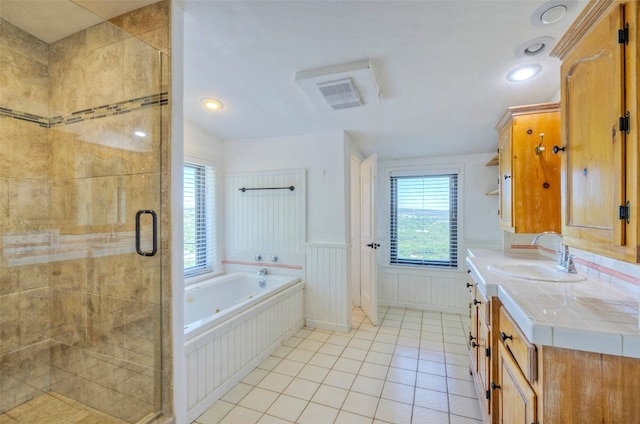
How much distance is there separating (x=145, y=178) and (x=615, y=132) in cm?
196

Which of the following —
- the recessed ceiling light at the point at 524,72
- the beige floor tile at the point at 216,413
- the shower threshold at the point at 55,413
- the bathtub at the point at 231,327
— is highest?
the recessed ceiling light at the point at 524,72

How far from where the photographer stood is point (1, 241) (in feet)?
5.40

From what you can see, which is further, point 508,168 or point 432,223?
point 432,223

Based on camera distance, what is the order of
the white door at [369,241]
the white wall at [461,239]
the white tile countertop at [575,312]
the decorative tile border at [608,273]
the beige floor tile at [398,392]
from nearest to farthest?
the white tile countertop at [575,312] → the decorative tile border at [608,273] → the beige floor tile at [398,392] → the white door at [369,241] → the white wall at [461,239]

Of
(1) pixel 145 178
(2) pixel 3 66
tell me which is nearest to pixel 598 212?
(1) pixel 145 178

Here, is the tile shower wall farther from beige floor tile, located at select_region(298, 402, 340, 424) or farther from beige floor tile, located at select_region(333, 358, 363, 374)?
beige floor tile, located at select_region(333, 358, 363, 374)

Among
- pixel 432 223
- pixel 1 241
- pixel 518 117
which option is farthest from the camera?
pixel 432 223

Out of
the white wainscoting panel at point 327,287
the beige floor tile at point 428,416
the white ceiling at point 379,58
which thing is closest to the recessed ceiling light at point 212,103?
the white ceiling at point 379,58

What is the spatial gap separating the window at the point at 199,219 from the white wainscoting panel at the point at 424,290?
2299 mm

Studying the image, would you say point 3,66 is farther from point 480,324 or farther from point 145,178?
point 480,324

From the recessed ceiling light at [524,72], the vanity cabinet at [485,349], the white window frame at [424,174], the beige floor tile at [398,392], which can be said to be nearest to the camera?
the vanity cabinet at [485,349]

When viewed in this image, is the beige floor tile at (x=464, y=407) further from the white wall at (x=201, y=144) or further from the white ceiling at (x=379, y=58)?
the white wall at (x=201, y=144)

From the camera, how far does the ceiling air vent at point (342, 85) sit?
1.87 m

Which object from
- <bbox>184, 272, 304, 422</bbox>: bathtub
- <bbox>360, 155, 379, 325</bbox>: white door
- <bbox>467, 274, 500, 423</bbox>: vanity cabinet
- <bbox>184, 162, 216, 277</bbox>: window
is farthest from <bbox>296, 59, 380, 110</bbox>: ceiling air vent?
<bbox>184, 272, 304, 422</bbox>: bathtub
